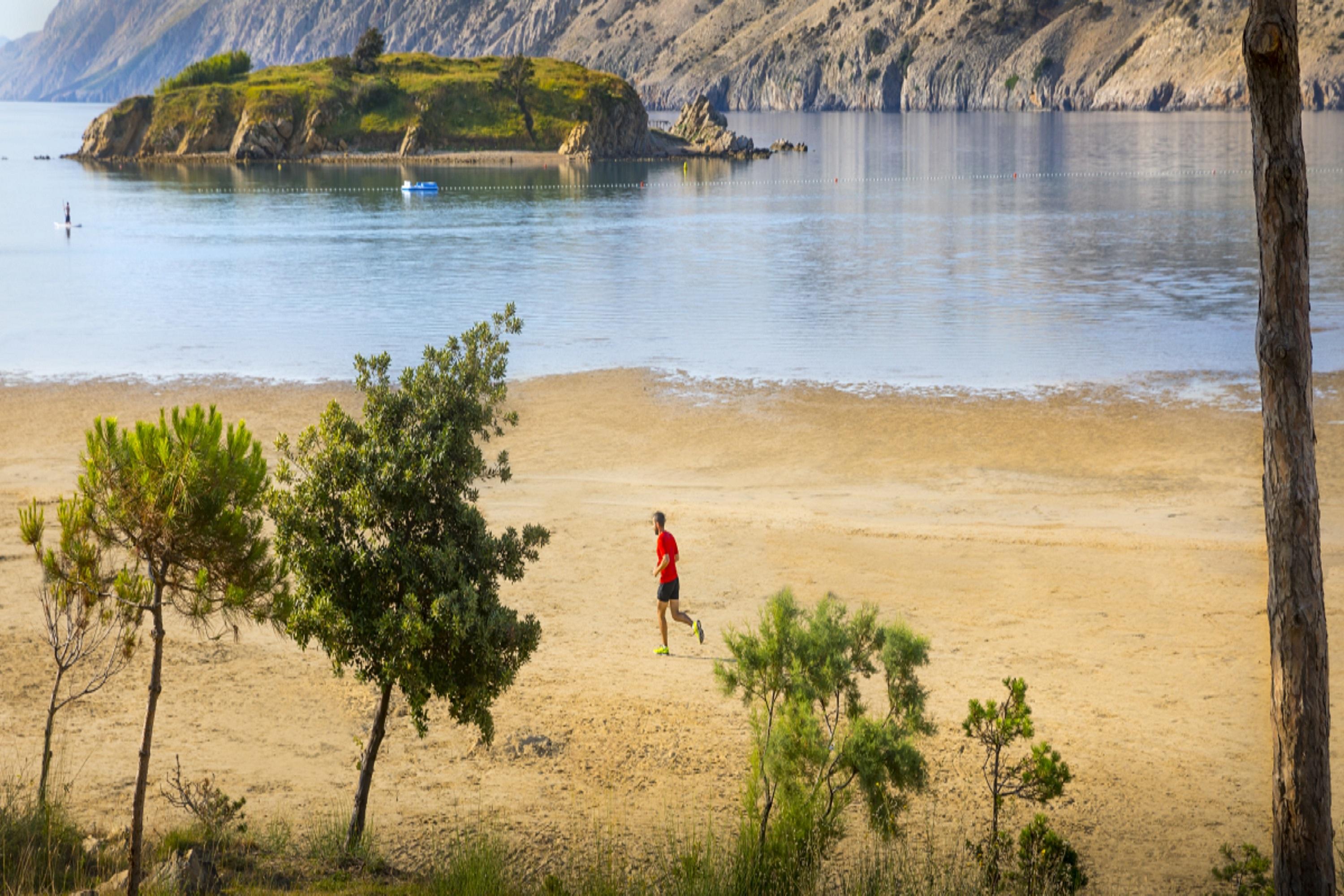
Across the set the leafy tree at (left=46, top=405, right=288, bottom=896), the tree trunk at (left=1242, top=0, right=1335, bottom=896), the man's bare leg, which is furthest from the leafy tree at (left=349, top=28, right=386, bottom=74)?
the tree trunk at (left=1242, top=0, right=1335, bottom=896)

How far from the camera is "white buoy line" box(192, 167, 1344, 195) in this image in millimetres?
89562

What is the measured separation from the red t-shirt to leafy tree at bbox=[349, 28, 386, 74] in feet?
431

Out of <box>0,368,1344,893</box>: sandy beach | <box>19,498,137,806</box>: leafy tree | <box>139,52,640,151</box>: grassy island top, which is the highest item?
<box>139,52,640,151</box>: grassy island top

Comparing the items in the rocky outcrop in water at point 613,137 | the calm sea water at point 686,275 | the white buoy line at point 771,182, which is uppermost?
the rocky outcrop in water at point 613,137

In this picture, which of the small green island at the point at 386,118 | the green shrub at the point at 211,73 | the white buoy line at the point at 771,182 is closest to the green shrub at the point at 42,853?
the white buoy line at the point at 771,182

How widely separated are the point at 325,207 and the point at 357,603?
247ft

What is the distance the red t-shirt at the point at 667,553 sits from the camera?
44.8 ft

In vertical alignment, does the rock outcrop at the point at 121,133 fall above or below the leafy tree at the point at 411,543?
above

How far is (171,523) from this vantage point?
759cm

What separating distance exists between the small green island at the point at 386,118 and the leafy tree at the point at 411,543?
11821cm

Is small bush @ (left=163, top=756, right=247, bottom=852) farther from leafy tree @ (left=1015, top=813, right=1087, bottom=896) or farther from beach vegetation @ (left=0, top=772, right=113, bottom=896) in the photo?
leafy tree @ (left=1015, top=813, right=1087, bottom=896)

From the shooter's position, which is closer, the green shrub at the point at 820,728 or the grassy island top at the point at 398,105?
the green shrub at the point at 820,728

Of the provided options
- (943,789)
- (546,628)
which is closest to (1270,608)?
(943,789)

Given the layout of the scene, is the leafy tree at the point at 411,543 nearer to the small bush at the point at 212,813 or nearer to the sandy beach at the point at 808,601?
the small bush at the point at 212,813
